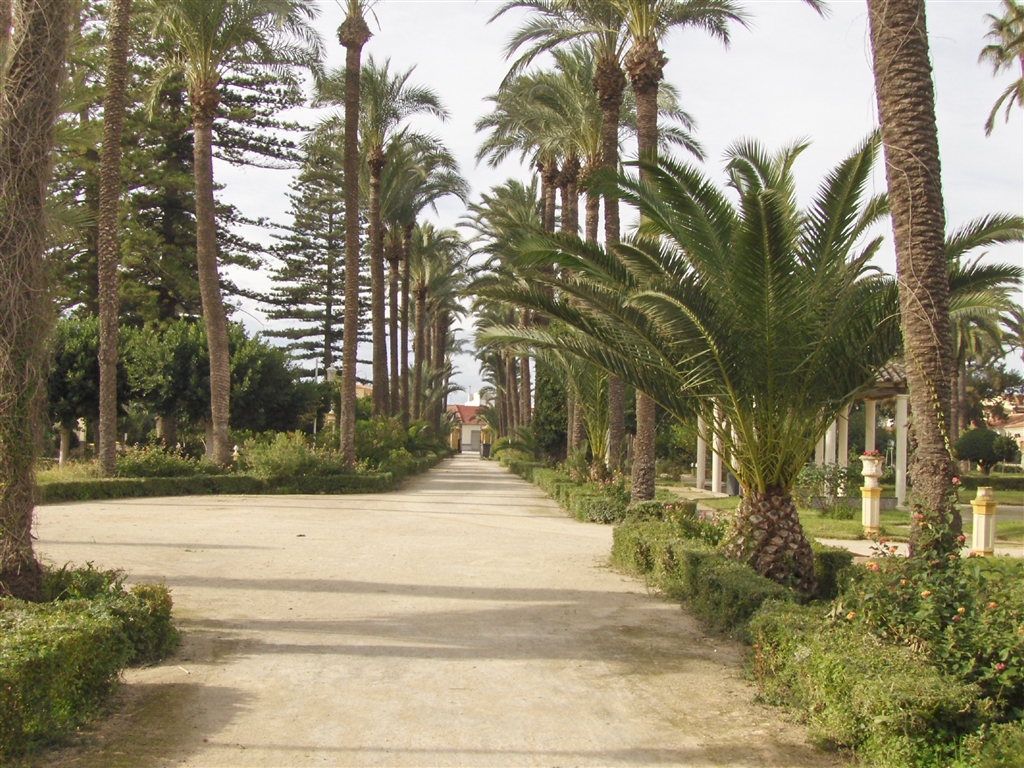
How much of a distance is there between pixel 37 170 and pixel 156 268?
3109 centimetres

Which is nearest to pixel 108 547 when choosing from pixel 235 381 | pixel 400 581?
pixel 400 581

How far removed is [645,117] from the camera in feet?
48.7

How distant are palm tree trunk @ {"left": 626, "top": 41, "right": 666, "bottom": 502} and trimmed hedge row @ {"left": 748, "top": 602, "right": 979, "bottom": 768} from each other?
862 centimetres

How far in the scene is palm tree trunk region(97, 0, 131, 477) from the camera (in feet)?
62.5

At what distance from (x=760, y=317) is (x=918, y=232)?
→ 219cm

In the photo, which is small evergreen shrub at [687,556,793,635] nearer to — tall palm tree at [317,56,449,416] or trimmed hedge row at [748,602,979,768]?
trimmed hedge row at [748,602,979,768]

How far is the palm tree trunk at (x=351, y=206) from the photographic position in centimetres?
2267

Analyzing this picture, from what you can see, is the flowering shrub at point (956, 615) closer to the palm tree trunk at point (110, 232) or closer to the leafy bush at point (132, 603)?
the leafy bush at point (132, 603)

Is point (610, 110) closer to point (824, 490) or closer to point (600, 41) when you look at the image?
point (600, 41)

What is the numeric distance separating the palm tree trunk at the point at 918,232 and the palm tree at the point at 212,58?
61.2 feet

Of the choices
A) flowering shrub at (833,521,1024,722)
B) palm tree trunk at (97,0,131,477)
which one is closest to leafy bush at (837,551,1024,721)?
flowering shrub at (833,521,1024,722)

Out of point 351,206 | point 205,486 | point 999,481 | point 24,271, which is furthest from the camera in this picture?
point 999,481

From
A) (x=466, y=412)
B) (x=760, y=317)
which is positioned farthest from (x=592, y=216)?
(x=466, y=412)

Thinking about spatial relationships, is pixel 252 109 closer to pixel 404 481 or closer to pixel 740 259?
pixel 404 481
